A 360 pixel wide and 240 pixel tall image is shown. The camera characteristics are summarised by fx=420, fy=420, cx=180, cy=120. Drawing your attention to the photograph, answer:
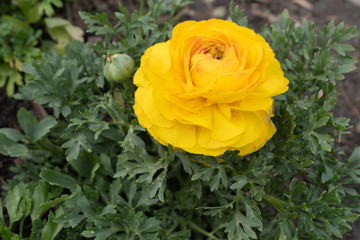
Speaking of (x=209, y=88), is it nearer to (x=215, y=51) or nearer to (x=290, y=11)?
(x=215, y=51)

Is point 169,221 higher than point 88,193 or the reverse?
the reverse

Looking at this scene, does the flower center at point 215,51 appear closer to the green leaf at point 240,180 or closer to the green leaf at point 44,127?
the green leaf at point 240,180

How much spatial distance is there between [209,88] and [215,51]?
0.17 m

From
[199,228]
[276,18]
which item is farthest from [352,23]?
[199,228]

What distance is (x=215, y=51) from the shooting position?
4.10ft

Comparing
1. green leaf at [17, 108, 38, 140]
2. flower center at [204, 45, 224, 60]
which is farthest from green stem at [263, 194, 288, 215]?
green leaf at [17, 108, 38, 140]

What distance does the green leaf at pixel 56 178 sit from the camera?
67.5 inches

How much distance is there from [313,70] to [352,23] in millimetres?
1298

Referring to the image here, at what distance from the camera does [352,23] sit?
284cm

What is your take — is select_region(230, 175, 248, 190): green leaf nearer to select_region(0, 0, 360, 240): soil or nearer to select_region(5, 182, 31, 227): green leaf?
select_region(5, 182, 31, 227): green leaf

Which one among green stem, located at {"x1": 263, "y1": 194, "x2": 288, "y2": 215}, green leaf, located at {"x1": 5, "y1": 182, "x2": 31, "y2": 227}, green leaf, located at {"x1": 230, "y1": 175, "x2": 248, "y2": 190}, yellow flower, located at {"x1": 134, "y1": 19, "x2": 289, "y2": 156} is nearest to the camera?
yellow flower, located at {"x1": 134, "y1": 19, "x2": 289, "y2": 156}

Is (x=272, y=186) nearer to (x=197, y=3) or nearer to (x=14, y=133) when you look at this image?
(x=14, y=133)

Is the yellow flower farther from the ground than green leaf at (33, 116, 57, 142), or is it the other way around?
the yellow flower

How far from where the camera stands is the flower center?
4.09ft
